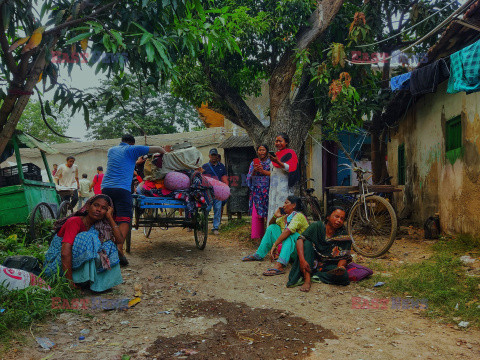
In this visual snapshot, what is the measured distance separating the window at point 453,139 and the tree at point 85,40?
5.24m

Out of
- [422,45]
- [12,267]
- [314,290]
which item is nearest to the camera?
[12,267]

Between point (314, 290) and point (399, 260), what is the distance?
6.72 ft

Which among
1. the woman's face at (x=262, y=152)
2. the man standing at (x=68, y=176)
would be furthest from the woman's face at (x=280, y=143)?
the man standing at (x=68, y=176)

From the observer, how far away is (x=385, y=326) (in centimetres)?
381

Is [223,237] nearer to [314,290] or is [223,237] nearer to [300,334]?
[314,290]

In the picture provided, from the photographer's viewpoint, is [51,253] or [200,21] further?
[51,253]

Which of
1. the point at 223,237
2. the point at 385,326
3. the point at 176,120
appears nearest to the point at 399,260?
the point at 385,326

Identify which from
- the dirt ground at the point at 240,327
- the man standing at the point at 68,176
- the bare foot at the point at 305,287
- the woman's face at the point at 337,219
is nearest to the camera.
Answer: the dirt ground at the point at 240,327

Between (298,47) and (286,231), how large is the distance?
444cm

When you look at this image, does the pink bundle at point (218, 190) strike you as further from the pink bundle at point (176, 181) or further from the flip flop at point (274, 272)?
the flip flop at point (274, 272)

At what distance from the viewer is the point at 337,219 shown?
5227mm

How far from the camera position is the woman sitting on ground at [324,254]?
5109 millimetres

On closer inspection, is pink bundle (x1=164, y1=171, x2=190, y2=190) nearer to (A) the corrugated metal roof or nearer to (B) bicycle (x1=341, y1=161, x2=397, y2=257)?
(B) bicycle (x1=341, y1=161, x2=397, y2=257)

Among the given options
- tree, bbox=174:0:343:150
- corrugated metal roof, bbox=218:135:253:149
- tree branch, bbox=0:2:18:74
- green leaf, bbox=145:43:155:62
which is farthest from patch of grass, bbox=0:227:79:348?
corrugated metal roof, bbox=218:135:253:149
